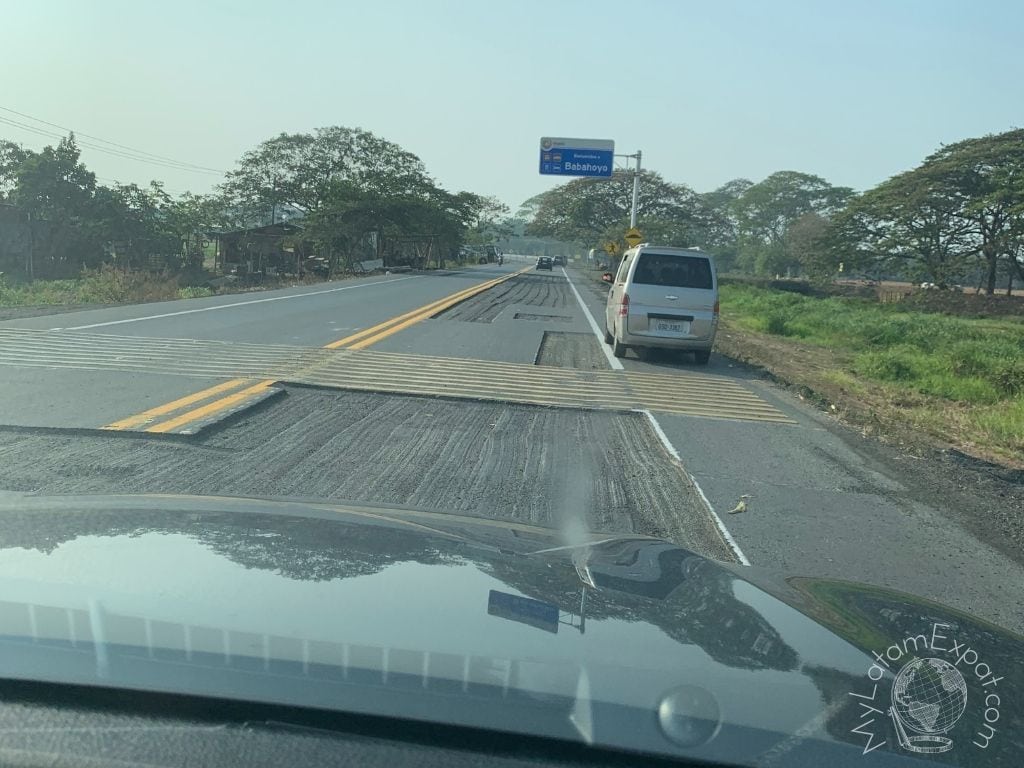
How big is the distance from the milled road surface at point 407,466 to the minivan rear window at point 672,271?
259 inches

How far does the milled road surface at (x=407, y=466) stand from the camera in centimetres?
612

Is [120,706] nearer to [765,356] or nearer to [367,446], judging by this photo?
[367,446]

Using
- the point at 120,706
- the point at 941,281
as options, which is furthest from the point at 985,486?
the point at 941,281

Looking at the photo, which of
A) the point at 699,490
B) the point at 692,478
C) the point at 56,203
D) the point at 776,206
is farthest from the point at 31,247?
the point at 776,206

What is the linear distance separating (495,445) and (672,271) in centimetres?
841

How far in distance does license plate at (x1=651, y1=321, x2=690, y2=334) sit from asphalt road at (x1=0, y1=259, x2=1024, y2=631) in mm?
813

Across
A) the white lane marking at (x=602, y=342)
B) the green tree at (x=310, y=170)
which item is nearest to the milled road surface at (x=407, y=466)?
the white lane marking at (x=602, y=342)

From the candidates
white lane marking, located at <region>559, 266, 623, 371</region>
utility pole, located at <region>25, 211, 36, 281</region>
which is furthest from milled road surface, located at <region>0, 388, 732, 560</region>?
utility pole, located at <region>25, 211, 36, 281</region>

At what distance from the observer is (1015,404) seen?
12.5 meters

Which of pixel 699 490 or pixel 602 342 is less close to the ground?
pixel 699 490

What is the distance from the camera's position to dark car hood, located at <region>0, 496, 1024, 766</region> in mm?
1982

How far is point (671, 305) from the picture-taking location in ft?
49.9

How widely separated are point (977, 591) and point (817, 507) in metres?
1.69

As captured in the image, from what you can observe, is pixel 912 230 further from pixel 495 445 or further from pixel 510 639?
pixel 510 639
